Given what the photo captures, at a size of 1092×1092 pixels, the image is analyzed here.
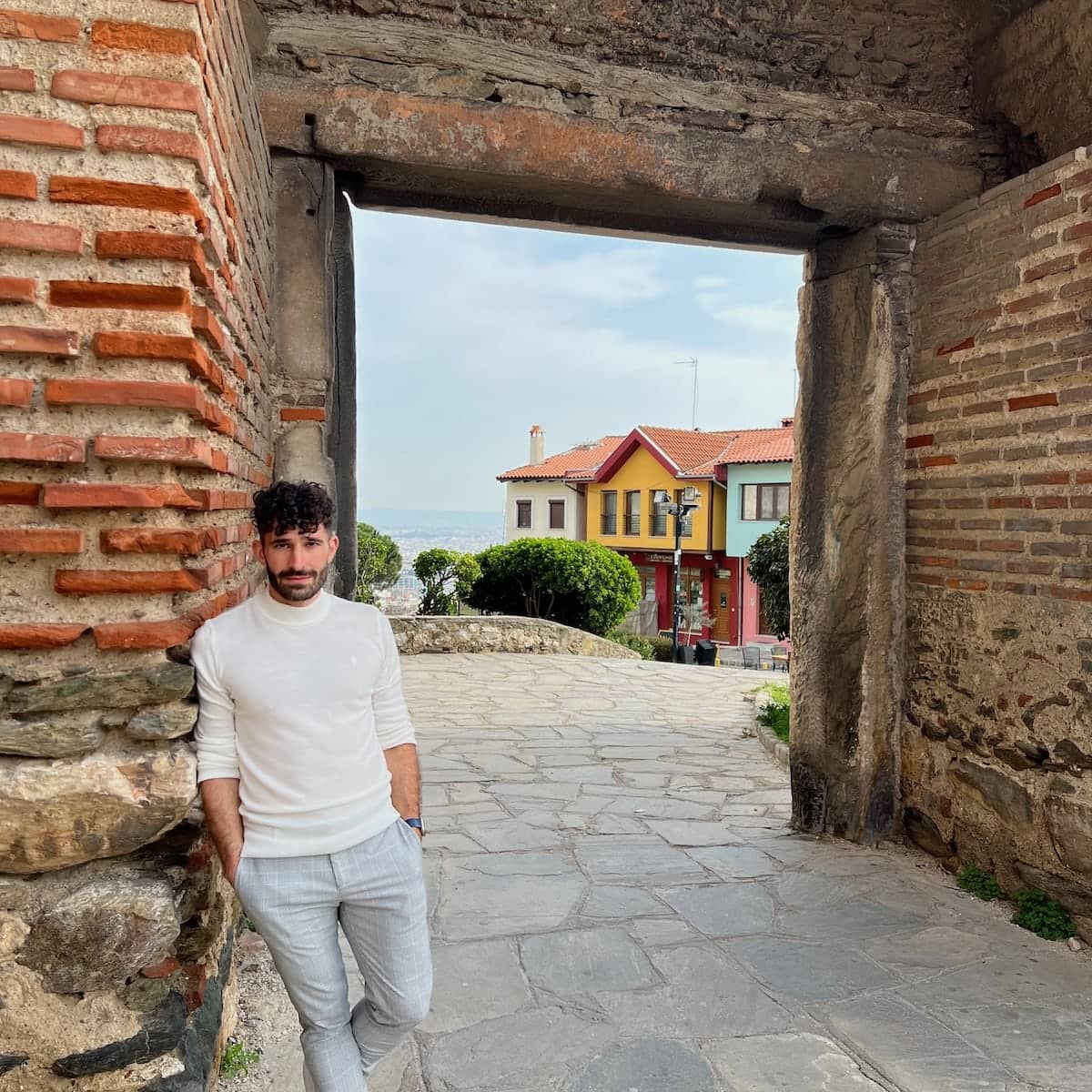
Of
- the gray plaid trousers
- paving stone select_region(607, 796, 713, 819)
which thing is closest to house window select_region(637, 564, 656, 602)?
paving stone select_region(607, 796, 713, 819)

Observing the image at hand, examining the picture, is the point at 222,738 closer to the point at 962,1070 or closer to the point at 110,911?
the point at 110,911

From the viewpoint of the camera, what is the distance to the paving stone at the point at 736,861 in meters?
3.91

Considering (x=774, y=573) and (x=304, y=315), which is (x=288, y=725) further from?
(x=774, y=573)

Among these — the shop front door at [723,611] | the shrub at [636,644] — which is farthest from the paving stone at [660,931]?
the shop front door at [723,611]

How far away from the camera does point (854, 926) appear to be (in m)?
3.37

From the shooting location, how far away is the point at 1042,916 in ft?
11.0

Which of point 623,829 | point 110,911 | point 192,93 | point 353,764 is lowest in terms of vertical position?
point 623,829

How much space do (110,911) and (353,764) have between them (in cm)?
55

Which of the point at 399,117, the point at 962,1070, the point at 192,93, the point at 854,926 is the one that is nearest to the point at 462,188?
the point at 399,117

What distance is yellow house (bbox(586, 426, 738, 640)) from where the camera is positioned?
26.0m

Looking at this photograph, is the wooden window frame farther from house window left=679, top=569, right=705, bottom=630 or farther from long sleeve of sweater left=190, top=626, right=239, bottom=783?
long sleeve of sweater left=190, top=626, right=239, bottom=783

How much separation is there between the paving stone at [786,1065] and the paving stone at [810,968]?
11.2 inches

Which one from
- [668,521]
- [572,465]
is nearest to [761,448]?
[668,521]

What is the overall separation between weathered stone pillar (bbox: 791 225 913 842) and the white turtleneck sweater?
291 cm
